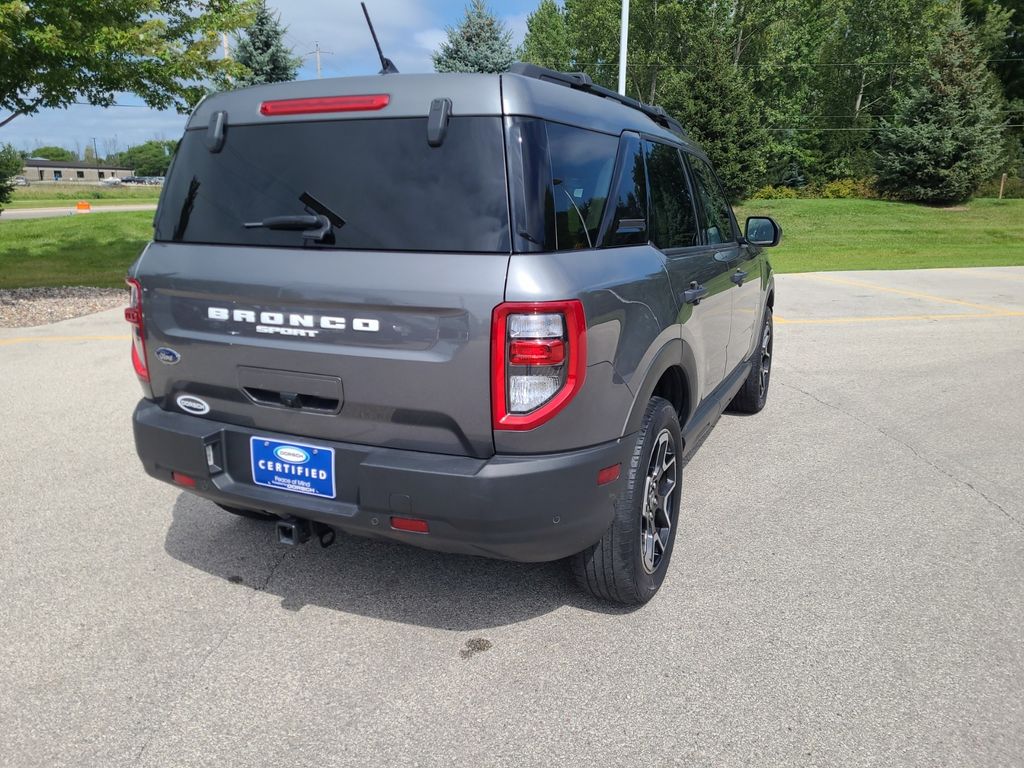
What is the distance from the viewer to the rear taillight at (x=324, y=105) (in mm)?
2602

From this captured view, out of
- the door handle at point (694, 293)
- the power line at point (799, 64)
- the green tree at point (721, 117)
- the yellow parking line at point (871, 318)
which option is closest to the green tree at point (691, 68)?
the green tree at point (721, 117)

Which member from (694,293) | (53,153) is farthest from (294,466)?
(53,153)

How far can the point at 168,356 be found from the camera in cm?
293

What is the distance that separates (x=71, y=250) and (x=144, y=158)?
146987 mm

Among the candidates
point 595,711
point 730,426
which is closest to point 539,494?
point 595,711

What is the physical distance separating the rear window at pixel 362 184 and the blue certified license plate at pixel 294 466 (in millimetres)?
697

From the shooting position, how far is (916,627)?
9.83 ft

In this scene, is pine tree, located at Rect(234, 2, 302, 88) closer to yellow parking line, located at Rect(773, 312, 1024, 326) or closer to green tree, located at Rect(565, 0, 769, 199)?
green tree, located at Rect(565, 0, 769, 199)

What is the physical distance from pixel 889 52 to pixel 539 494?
50321 mm

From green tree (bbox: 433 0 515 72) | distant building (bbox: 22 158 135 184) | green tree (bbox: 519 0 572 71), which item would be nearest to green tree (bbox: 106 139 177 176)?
distant building (bbox: 22 158 135 184)

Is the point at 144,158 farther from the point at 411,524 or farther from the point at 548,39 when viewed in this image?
the point at 411,524

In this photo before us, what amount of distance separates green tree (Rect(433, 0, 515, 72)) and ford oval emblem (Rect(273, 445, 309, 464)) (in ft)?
83.3

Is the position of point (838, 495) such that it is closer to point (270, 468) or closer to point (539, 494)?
point (539, 494)

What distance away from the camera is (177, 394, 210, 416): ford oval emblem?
9.50 feet
